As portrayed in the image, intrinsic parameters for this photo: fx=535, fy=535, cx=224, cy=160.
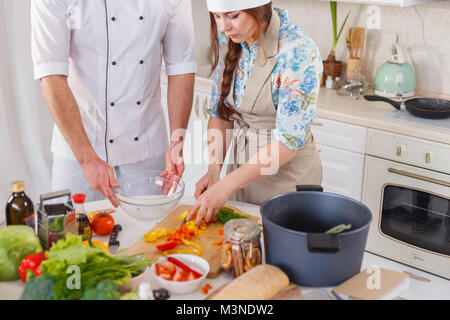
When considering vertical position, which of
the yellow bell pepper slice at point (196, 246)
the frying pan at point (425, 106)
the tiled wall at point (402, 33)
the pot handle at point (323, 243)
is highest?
the tiled wall at point (402, 33)

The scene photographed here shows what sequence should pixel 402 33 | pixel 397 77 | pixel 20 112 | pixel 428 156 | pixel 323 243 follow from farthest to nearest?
1. pixel 20 112
2. pixel 402 33
3. pixel 397 77
4. pixel 428 156
5. pixel 323 243

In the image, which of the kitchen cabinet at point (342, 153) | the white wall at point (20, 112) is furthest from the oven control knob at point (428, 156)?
the white wall at point (20, 112)

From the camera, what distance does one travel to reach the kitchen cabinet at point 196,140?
315cm

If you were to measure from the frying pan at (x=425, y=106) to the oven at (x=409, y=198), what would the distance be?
159 mm

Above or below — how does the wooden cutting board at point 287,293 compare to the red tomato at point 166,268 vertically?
below

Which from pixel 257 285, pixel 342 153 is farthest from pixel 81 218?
pixel 342 153

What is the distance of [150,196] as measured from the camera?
1683 mm

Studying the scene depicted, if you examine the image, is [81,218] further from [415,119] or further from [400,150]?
[415,119]

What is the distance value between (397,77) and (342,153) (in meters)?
0.52

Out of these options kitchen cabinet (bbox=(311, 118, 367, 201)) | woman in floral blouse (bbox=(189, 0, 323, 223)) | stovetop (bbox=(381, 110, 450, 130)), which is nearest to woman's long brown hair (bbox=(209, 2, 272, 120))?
woman in floral blouse (bbox=(189, 0, 323, 223))

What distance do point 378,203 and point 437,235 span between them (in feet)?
1.02

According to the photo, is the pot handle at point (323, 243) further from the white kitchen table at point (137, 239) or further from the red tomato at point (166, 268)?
the red tomato at point (166, 268)

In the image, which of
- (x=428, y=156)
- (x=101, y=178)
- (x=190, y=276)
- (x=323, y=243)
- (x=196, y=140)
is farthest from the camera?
(x=196, y=140)
